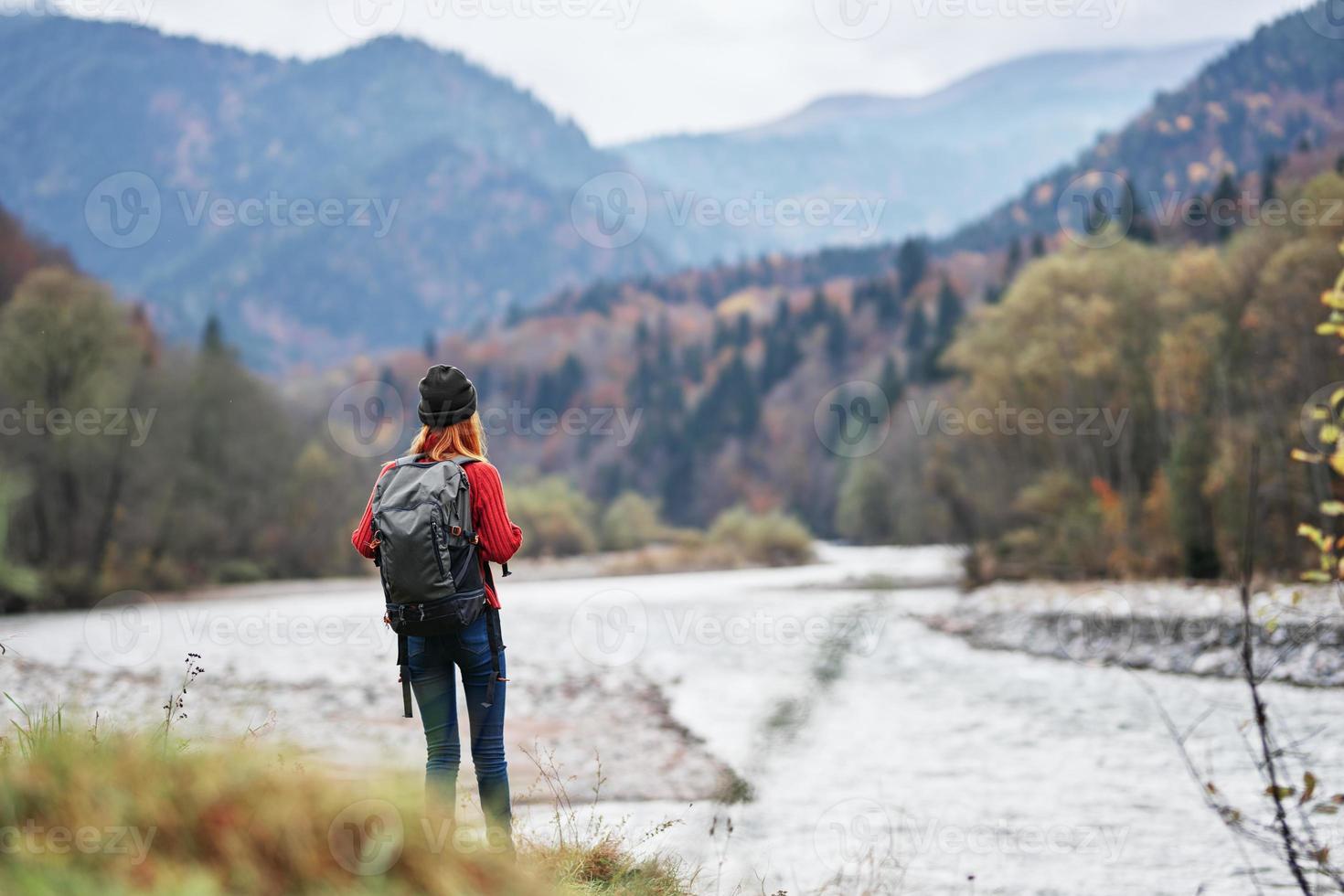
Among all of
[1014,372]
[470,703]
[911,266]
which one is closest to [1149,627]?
[1014,372]

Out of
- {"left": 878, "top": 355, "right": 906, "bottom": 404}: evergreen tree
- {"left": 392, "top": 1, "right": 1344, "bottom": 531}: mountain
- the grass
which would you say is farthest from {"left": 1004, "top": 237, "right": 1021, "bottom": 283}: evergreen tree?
the grass

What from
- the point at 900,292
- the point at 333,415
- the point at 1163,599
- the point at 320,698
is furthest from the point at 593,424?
the point at 320,698

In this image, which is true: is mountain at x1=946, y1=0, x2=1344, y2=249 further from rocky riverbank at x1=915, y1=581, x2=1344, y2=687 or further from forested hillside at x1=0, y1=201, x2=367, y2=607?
forested hillside at x1=0, y1=201, x2=367, y2=607

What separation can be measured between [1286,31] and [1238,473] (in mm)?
92642

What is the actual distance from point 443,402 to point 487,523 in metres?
0.63

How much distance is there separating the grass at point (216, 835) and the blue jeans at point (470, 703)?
2140 mm

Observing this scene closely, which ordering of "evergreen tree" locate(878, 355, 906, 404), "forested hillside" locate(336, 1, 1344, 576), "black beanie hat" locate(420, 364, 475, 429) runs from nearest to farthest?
"black beanie hat" locate(420, 364, 475, 429) < "forested hillside" locate(336, 1, 1344, 576) < "evergreen tree" locate(878, 355, 906, 404)

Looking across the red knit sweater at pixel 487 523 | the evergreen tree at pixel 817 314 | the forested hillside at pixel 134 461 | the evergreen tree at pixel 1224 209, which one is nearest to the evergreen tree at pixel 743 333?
the evergreen tree at pixel 817 314

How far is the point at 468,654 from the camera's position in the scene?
17.0 feet

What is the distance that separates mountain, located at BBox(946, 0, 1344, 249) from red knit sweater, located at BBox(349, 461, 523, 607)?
7950 cm

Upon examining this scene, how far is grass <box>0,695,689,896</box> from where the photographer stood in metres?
2.35

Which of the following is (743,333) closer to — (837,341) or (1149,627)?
(837,341)

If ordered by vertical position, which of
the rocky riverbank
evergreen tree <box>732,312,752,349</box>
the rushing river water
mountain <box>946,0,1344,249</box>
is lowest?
the rocky riverbank

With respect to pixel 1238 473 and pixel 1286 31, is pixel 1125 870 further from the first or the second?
pixel 1286 31
